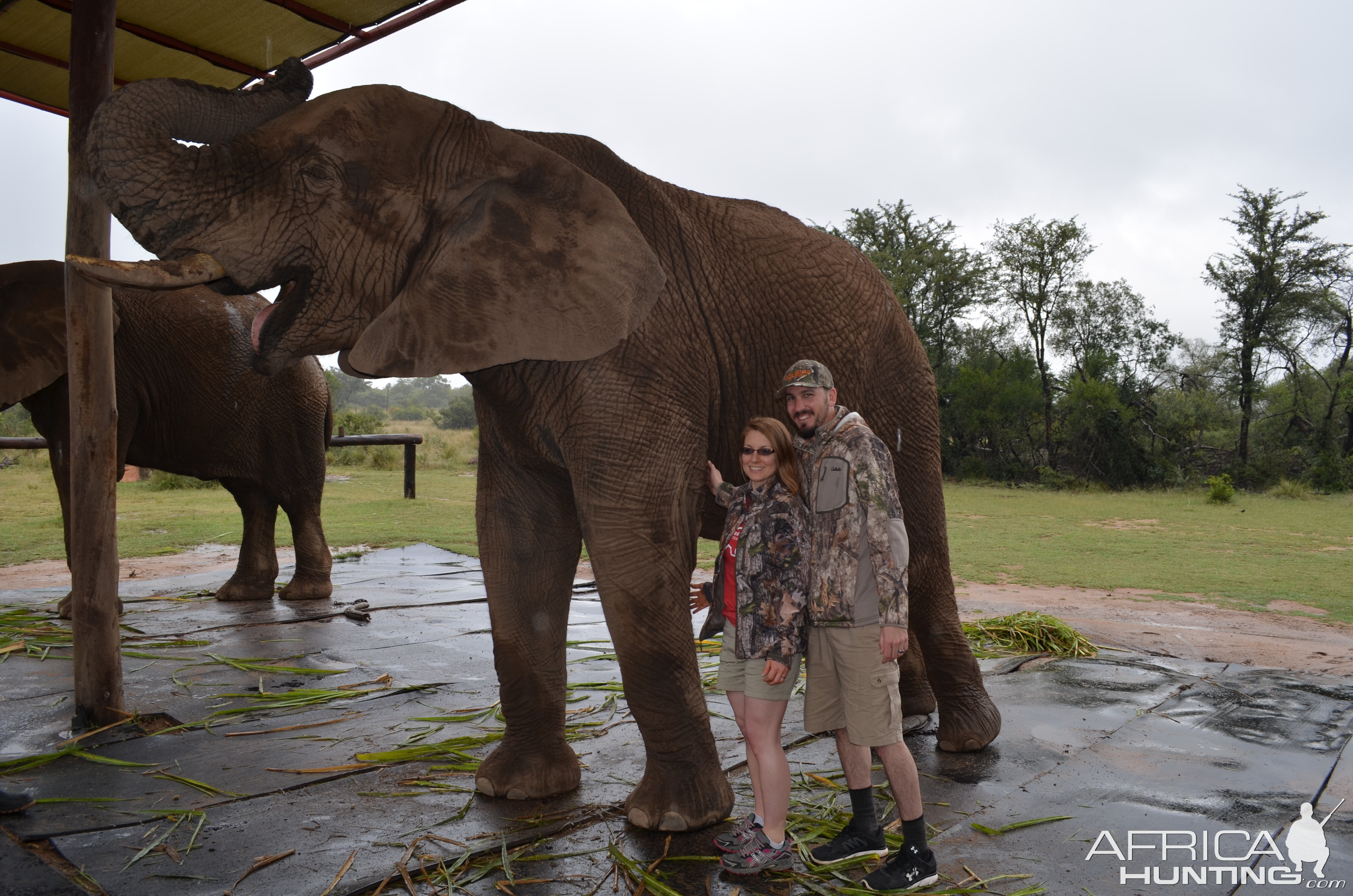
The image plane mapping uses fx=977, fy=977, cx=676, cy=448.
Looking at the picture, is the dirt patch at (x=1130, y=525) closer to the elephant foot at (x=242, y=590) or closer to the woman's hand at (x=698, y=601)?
the elephant foot at (x=242, y=590)

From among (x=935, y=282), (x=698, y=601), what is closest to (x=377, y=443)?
(x=698, y=601)

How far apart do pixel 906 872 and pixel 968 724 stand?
5.44 feet

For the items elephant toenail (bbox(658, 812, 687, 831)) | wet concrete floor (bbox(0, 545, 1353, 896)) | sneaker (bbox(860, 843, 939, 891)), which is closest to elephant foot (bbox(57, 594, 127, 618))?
wet concrete floor (bbox(0, 545, 1353, 896))

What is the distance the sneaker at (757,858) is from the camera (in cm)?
317

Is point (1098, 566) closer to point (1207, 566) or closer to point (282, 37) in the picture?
point (1207, 566)

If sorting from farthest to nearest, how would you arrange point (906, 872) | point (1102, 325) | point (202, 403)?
point (1102, 325), point (202, 403), point (906, 872)

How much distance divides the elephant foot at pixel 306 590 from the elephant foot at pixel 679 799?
5.45 meters

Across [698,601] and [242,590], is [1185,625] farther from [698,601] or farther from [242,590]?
[242,590]

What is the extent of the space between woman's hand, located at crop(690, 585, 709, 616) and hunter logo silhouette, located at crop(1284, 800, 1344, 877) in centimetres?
220

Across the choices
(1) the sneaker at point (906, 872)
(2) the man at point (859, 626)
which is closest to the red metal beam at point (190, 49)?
(2) the man at point (859, 626)

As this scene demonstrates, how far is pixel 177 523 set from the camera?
47.4 feet

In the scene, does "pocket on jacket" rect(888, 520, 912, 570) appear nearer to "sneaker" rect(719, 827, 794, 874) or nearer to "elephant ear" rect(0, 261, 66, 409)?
"sneaker" rect(719, 827, 794, 874)

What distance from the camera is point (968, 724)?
4.64m

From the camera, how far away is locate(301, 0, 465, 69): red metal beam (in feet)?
18.1
